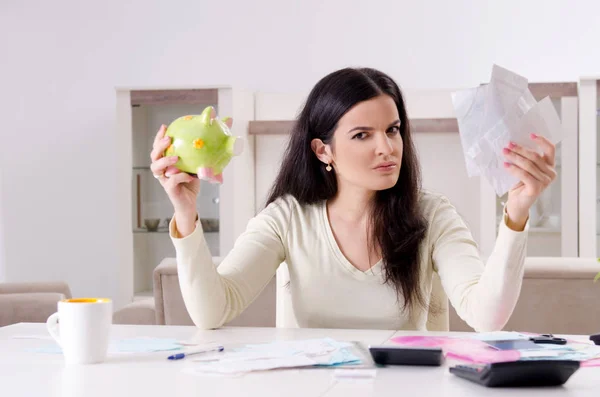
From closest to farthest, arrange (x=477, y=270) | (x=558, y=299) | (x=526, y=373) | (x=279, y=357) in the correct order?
(x=526, y=373), (x=279, y=357), (x=477, y=270), (x=558, y=299)

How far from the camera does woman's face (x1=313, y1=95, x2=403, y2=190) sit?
1.85 meters

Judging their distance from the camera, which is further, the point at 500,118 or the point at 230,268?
the point at 230,268

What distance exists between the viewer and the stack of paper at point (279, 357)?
1.24m

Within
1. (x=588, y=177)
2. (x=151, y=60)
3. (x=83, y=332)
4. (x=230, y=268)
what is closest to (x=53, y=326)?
(x=83, y=332)

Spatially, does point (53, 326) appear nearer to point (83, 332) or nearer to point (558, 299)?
point (83, 332)

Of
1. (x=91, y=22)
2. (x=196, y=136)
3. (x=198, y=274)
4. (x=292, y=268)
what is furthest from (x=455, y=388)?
(x=91, y=22)

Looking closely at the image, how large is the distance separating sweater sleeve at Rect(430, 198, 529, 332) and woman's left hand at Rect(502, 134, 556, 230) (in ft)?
0.19

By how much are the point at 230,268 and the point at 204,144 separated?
19.9 inches

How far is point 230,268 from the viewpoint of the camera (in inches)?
73.9

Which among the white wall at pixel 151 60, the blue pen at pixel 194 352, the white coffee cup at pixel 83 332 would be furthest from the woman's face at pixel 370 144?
the white wall at pixel 151 60

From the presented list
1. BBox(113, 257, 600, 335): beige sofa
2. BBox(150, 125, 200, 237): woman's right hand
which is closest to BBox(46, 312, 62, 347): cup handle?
BBox(150, 125, 200, 237): woman's right hand

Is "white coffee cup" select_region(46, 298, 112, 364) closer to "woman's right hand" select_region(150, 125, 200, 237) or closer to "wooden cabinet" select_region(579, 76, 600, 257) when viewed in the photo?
"woman's right hand" select_region(150, 125, 200, 237)

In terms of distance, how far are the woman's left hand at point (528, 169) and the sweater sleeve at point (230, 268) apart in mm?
611

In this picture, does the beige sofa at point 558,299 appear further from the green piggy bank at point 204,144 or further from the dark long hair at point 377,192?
the green piggy bank at point 204,144
